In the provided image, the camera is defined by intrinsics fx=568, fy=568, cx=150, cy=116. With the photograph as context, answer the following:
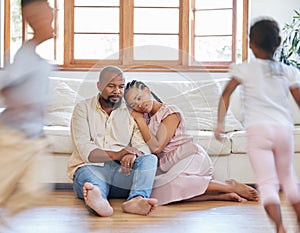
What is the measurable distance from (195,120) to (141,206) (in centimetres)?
113

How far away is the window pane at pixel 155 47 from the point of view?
5.36 metres

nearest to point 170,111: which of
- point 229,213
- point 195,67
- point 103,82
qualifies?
point 103,82

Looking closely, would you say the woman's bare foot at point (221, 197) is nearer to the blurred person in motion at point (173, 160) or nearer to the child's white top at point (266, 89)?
the blurred person in motion at point (173, 160)

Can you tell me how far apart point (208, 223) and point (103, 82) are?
1.06 meters

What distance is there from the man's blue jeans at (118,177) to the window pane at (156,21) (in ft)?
7.44

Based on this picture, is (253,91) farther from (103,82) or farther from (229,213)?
(103,82)

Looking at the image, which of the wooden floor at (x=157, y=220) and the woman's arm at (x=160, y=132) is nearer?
the wooden floor at (x=157, y=220)

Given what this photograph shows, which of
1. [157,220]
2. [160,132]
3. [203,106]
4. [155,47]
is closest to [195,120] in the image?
[203,106]

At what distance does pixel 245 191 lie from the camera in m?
3.55

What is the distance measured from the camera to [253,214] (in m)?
3.10

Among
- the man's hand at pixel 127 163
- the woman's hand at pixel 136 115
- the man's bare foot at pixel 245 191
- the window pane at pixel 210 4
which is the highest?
the window pane at pixel 210 4

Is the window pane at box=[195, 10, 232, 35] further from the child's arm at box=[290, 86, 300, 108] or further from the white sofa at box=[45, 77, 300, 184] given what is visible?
the child's arm at box=[290, 86, 300, 108]

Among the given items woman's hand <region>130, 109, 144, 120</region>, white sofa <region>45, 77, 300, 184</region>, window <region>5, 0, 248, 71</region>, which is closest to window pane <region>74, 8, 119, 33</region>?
window <region>5, 0, 248, 71</region>

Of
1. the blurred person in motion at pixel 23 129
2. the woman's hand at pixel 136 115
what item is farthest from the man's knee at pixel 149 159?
the blurred person in motion at pixel 23 129
